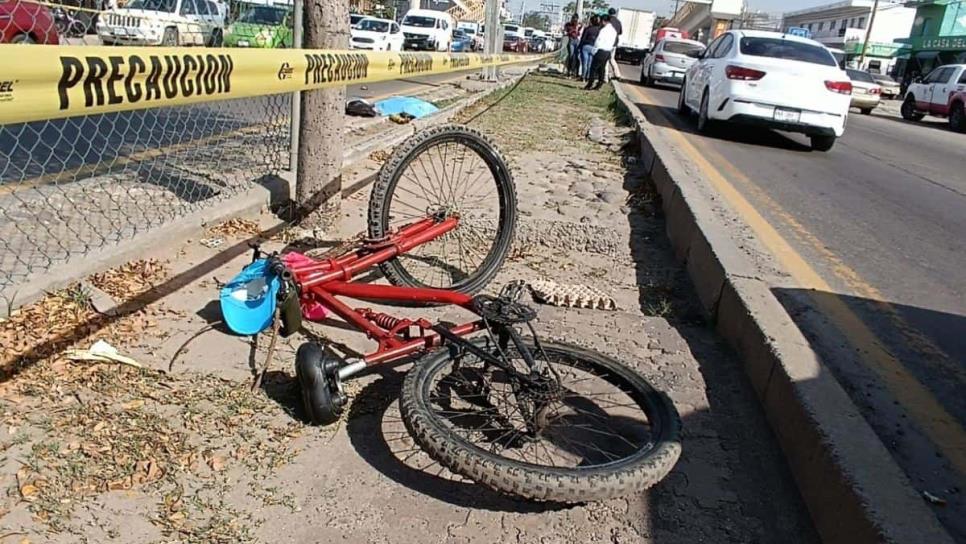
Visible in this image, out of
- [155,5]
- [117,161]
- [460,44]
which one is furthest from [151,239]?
[460,44]

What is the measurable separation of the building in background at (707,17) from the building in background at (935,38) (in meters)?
13.2

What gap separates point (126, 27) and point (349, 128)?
12.8 ft

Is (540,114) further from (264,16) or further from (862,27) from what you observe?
(862,27)

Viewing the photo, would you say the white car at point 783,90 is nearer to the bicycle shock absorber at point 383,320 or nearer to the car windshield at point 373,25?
the bicycle shock absorber at point 383,320

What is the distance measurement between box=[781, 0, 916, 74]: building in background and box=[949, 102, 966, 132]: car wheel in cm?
4075

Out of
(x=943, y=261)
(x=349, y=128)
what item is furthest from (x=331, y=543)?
(x=349, y=128)

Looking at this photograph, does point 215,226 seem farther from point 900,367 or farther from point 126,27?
point 900,367

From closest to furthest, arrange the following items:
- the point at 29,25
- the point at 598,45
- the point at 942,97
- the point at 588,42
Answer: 1. the point at 29,25
2. the point at 598,45
3. the point at 588,42
4. the point at 942,97

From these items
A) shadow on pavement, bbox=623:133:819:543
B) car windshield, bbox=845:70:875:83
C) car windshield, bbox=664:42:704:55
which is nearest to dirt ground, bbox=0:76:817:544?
shadow on pavement, bbox=623:133:819:543

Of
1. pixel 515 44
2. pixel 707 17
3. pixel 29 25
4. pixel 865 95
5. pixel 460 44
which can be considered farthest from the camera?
pixel 707 17

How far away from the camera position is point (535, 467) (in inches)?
87.1

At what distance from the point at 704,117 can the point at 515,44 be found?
43.2 m

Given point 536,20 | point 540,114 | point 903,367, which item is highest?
point 536,20

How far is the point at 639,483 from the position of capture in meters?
2.24
